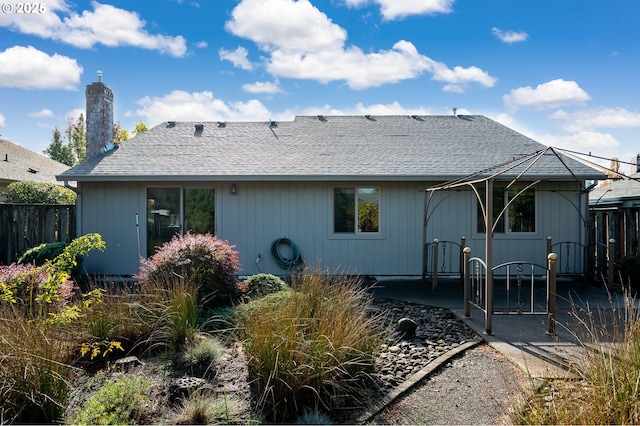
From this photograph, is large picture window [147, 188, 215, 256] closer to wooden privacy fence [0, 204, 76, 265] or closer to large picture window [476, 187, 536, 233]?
wooden privacy fence [0, 204, 76, 265]

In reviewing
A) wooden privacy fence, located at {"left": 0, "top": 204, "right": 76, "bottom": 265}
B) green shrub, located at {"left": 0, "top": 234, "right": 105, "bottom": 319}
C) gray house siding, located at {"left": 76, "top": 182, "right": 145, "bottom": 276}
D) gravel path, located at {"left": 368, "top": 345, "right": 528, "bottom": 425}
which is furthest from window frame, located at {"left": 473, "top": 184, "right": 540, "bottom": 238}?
wooden privacy fence, located at {"left": 0, "top": 204, "right": 76, "bottom": 265}

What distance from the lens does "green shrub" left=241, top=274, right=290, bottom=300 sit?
6.53m

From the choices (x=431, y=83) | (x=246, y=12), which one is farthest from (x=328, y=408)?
(x=431, y=83)

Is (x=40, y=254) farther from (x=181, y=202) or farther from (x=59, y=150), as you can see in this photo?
(x=59, y=150)

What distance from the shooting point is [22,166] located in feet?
60.0

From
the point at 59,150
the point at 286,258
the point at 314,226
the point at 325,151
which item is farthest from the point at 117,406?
the point at 59,150

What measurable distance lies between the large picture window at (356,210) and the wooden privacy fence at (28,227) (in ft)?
20.4

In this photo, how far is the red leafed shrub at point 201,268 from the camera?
6.16 m

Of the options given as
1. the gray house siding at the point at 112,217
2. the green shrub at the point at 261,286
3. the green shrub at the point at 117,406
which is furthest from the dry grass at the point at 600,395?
the gray house siding at the point at 112,217

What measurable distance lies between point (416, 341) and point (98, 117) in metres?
11.1

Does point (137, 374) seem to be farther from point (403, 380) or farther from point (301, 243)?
point (301, 243)

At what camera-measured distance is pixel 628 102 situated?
1256cm

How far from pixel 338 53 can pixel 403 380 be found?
1007cm

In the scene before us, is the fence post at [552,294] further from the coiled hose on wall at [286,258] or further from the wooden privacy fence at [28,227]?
the wooden privacy fence at [28,227]
